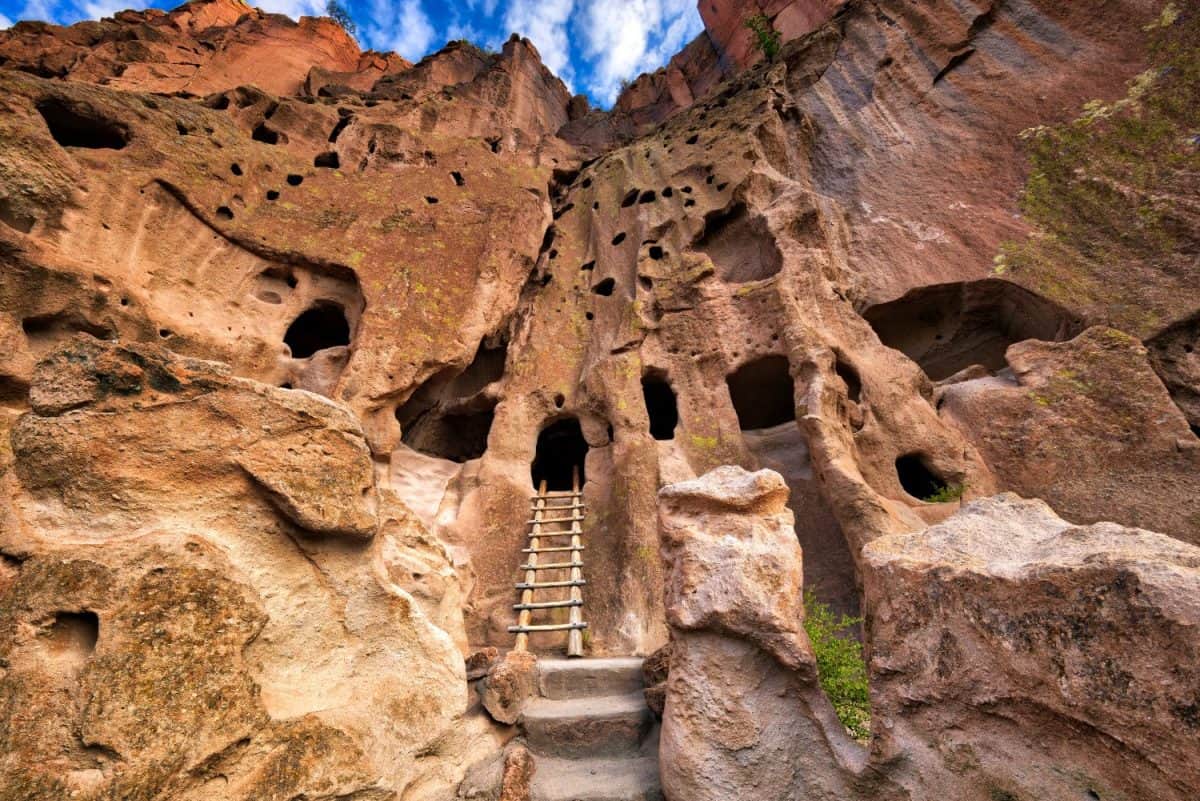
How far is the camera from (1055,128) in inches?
364

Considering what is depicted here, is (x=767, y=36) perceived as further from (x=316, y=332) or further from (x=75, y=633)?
(x=75, y=633)

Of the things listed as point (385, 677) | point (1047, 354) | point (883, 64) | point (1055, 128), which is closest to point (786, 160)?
point (883, 64)

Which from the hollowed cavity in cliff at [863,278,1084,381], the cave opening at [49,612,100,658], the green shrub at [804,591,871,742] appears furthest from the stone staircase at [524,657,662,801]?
the hollowed cavity in cliff at [863,278,1084,381]

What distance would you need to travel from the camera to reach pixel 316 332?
918cm

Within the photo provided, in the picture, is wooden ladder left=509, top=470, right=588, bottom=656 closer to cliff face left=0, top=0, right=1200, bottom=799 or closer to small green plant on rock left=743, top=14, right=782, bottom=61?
cliff face left=0, top=0, right=1200, bottom=799

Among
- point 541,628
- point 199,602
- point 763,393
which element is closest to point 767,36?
point 763,393

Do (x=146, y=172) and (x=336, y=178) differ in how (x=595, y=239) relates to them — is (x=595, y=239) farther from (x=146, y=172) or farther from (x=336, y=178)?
(x=146, y=172)

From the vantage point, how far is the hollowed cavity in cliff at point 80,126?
661 centimetres

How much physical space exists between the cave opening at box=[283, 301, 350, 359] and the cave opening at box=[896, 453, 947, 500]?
8783 mm

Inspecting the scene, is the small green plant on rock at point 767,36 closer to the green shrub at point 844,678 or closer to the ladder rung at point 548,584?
the ladder rung at point 548,584

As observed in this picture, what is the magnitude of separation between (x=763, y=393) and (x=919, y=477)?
8.57ft

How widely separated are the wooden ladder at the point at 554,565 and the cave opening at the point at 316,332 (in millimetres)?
4691

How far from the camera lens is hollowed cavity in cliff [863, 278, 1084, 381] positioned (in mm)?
8266

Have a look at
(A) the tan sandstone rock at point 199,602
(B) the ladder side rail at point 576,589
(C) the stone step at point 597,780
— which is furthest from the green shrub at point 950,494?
(A) the tan sandstone rock at point 199,602
